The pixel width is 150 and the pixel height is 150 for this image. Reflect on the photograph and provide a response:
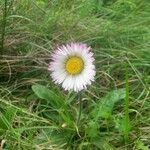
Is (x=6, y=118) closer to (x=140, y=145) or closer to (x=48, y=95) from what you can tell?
(x=48, y=95)

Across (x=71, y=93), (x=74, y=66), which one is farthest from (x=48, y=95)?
(x=74, y=66)

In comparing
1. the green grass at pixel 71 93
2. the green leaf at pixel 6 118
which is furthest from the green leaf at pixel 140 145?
the green leaf at pixel 6 118

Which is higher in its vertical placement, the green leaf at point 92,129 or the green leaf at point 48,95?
the green leaf at point 48,95

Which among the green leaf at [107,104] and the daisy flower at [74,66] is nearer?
the daisy flower at [74,66]

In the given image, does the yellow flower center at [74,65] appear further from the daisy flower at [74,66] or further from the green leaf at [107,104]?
the green leaf at [107,104]

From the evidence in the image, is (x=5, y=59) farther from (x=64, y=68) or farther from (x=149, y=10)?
(x=149, y=10)

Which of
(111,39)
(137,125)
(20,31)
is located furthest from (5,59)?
(137,125)

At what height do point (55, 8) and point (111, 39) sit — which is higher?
point (55, 8)
